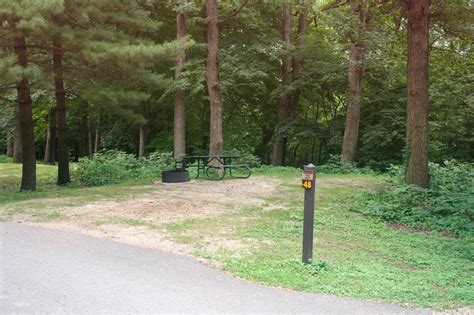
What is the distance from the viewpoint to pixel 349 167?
17250mm

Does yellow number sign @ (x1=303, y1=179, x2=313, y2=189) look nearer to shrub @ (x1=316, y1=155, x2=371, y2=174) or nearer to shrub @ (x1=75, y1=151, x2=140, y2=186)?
shrub @ (x1=75, y1=151, x2=140, y2=186)

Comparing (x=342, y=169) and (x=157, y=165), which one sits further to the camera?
(x=342, y=169)

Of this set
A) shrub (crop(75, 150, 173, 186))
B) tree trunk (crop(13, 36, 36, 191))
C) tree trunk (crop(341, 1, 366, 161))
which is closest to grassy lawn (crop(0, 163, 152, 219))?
shrub (crop(75, 150, 173, 186))

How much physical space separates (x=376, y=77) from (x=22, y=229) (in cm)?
1673

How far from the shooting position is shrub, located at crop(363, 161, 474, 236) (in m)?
7.88

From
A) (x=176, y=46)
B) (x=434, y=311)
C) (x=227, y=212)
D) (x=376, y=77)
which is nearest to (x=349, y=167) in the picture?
(x=376, y=77)

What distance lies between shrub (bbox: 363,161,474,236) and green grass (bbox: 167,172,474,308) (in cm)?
53

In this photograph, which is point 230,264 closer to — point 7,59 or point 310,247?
point 310,247

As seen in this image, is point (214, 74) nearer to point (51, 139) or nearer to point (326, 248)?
point (326, 248)

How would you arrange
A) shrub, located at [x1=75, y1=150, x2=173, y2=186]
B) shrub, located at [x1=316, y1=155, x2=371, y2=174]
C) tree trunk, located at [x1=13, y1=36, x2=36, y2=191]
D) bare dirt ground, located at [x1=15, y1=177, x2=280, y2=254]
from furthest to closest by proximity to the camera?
shrub, located at [x1=316, y1=155, x2=371, y2=174], shrub, located at [x1=75, y1=150, x2=173, y2=186], tree trunk, located at [x1=13, y1=36, x2=36, y2=191], bare dirt ground, located at [x1=15, y1=177, x2=280, y2=254]

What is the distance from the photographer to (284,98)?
2191 cm

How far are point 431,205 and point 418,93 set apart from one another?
2554mm

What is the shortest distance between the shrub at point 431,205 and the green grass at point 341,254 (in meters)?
0.53

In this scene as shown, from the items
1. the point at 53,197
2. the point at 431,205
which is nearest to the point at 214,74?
the point at 53,197
